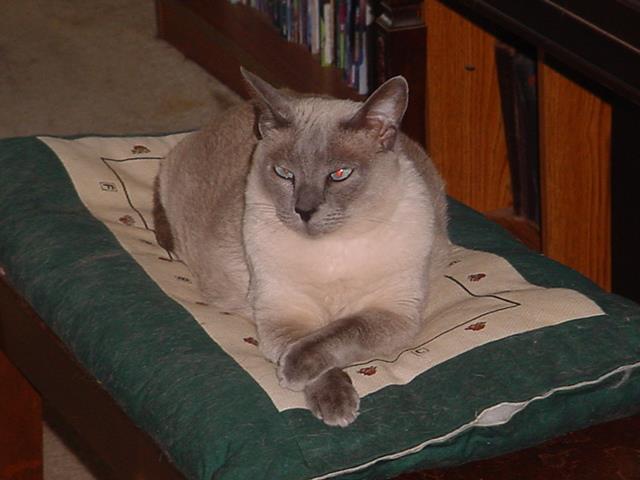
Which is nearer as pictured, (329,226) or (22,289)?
(329,226)

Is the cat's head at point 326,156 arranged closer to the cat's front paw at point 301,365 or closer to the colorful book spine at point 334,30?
the cat's front paw at point 301,365

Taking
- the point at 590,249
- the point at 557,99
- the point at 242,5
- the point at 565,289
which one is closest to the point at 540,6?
the point at 565,289

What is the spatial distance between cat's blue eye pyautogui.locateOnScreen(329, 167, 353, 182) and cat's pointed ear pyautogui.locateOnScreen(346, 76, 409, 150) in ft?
0.21

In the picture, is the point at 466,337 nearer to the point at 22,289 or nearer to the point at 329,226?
the point at 329,226

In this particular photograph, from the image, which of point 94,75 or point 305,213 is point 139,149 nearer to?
point 305,213

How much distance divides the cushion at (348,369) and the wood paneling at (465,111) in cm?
62

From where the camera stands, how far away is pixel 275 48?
3463 mm

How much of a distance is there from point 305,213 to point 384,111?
0.57 ft

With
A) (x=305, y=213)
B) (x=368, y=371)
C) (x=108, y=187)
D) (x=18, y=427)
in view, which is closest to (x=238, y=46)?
(x=108, y=187)

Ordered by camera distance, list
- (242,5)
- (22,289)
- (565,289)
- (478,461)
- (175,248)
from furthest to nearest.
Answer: (242,5), (175,248), (22,289), (565,289), (478,461)

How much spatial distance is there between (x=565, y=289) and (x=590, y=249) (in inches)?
31.7

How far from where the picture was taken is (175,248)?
210cm

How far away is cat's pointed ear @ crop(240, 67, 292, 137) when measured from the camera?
1768mm

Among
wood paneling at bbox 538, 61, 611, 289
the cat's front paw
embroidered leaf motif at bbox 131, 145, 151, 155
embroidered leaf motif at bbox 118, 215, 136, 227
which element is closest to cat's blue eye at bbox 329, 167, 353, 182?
the cat's front paw
